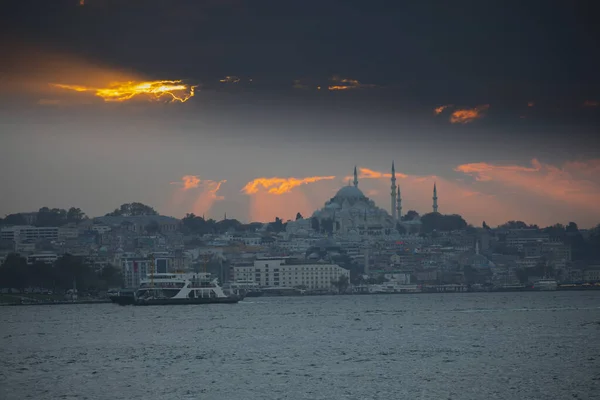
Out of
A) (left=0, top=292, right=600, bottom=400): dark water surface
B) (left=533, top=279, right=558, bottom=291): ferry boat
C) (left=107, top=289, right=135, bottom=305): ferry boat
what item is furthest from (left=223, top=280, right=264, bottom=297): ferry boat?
(left=0, top=292, right=600, bottom=400): dark water surface

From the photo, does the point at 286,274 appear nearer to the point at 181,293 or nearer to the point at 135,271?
the point at 135,271

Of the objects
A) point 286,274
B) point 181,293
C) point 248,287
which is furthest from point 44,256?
point 181,293

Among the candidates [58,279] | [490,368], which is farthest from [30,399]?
[58,279]

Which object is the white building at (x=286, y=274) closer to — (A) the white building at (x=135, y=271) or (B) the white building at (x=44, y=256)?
(A) the white building at (x=135, y=271)

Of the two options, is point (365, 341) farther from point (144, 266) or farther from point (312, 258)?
point (312, 258)

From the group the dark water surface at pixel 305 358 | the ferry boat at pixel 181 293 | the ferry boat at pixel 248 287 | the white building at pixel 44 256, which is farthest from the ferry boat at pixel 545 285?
the dark water surface at pixel 305 358

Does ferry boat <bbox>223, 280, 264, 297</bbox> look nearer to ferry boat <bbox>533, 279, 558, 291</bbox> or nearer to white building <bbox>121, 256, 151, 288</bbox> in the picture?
white building <bbox>121, 256, 151, 288</bbox>
